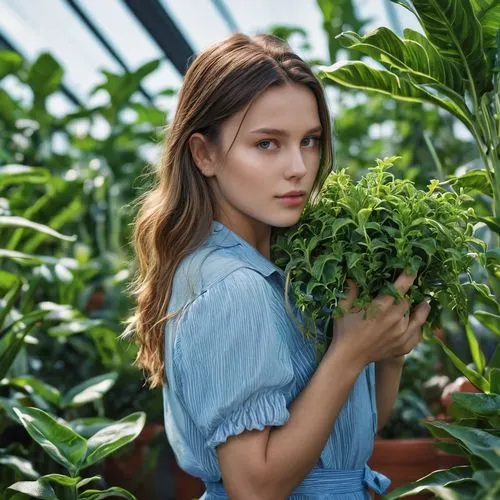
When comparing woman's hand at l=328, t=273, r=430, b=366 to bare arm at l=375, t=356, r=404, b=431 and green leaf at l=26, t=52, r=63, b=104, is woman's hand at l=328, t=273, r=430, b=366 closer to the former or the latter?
bare arm at l=375, t=356, r=404, b=431

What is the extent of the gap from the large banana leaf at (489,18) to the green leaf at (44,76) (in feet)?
6.34

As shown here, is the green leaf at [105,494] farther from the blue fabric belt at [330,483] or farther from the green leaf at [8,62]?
the green leaf at [8,62]

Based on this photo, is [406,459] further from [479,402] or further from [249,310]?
[249,310]

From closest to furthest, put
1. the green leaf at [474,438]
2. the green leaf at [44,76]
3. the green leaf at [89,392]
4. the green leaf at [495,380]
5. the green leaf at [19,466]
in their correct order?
1. the green leaf at [474,438]
2. the green leaf at [495,380]
3. the green leaf at [19,466]
4. the green leaf at [89,392]
5. the green leaf at [44,76]

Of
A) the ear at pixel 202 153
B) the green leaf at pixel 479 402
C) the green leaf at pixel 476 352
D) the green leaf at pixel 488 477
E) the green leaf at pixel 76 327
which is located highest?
the ear at pixel 202 153

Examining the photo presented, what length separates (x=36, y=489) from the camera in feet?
5.48

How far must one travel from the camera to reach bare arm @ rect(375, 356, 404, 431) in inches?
68.0

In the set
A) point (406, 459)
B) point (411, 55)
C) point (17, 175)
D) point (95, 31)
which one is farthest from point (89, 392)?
point (95, 31)

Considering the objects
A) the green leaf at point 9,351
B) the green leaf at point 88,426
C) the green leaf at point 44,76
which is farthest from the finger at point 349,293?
the green leaf at point 44,76

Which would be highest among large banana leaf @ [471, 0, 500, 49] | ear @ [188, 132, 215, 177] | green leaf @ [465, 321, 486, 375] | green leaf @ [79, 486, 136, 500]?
ear @ [188, 132, 215, 177]

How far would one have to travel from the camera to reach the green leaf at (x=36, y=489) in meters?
1.66

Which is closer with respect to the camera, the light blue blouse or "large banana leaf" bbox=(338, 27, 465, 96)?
the light blue blouse

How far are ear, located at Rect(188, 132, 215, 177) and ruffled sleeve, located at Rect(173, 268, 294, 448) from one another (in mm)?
196

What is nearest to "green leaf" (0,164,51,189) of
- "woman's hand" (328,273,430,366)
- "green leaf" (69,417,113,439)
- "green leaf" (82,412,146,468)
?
"green leaf" (69,417,113,439)
